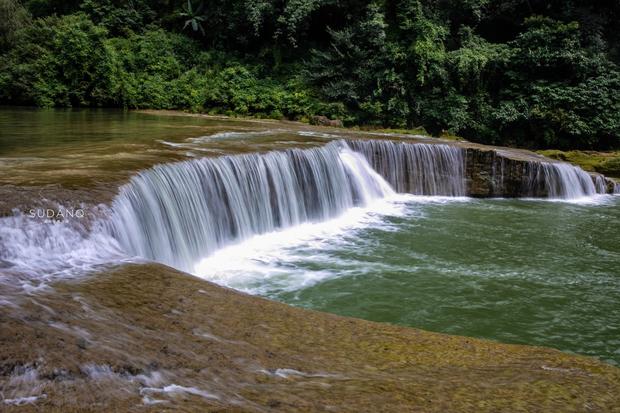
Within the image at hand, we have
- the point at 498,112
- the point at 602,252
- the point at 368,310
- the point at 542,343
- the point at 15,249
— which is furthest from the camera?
the point at 498,112

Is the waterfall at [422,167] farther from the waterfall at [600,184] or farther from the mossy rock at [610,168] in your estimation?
the mossy rock at [610,168]

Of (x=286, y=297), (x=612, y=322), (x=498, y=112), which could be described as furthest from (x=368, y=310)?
(x=498, y=112)

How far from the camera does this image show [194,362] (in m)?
3.01

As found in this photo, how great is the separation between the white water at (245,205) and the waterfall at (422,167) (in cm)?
3

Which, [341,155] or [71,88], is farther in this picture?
[71,88]

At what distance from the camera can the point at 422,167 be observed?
600 inches

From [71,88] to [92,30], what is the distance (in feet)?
8.88

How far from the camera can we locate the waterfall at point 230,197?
7031mm

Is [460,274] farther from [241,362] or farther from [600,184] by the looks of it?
[600,184]

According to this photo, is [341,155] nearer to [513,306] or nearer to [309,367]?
[513,306]

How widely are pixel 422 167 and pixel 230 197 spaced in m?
7.39

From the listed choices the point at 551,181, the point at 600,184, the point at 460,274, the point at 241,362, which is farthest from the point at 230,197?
the point at 600,184

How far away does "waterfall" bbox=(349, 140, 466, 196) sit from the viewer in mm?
14867

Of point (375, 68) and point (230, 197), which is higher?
point (375, 68)
